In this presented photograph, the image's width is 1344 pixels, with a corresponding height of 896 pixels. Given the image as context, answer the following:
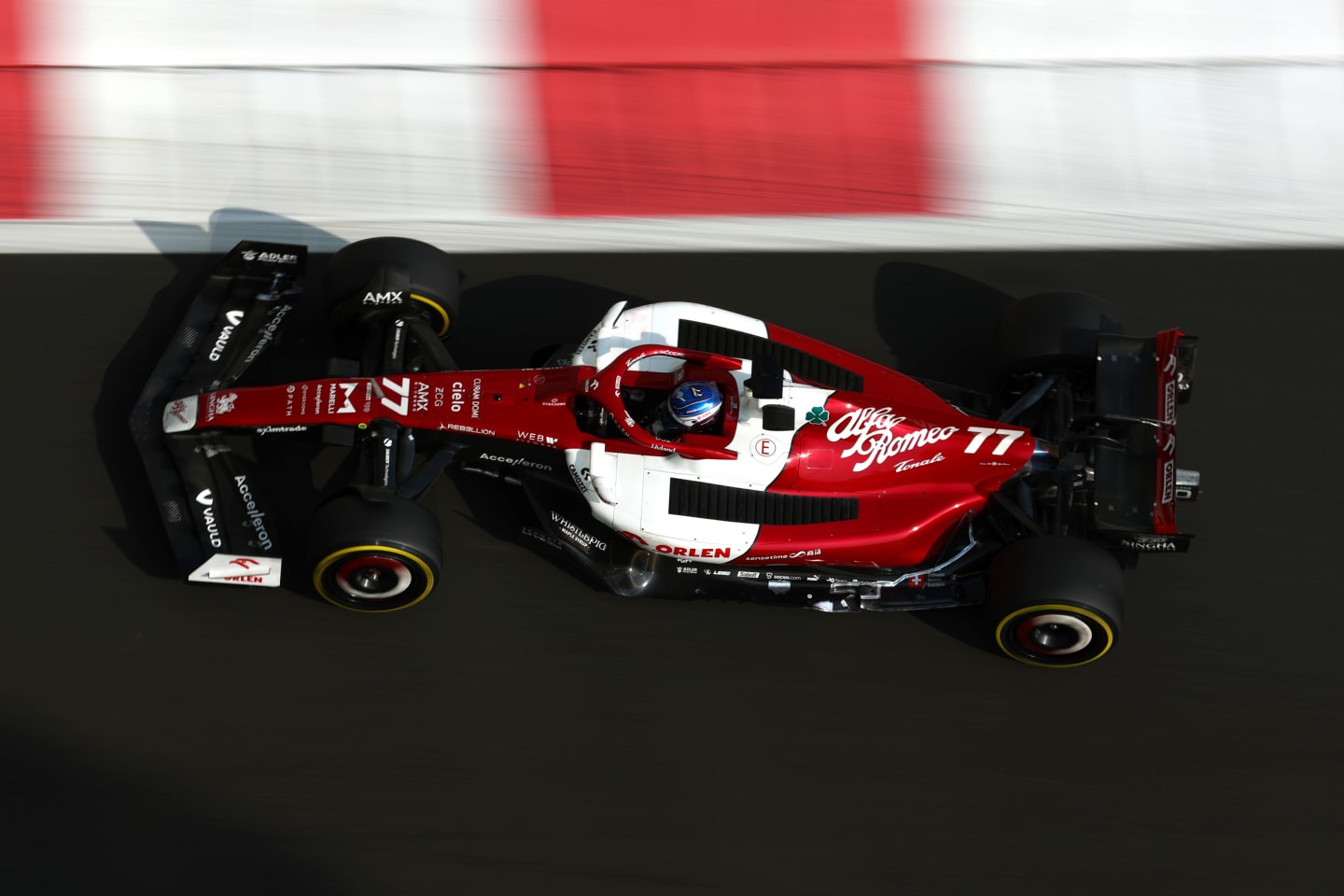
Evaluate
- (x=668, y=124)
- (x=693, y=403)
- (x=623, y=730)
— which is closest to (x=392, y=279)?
(x=693, y=403)

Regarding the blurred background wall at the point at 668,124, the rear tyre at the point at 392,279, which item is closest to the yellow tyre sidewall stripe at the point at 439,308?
the rear tyre at the point at 392,279

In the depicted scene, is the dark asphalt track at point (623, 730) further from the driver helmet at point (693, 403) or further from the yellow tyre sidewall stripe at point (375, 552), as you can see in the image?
the driver helmet at point (693, 403)

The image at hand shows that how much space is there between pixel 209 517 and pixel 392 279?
154cm

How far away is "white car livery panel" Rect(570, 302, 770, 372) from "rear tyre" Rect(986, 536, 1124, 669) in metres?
1.72

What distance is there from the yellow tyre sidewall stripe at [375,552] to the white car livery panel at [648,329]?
126cm

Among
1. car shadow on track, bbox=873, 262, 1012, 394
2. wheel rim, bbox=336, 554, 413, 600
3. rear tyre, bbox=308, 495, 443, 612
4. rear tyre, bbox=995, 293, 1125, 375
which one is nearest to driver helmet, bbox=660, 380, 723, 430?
rear tyre, bbox=308, 495, 443, 612

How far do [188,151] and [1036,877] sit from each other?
661 centimetres

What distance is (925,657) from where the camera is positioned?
21.9 ft

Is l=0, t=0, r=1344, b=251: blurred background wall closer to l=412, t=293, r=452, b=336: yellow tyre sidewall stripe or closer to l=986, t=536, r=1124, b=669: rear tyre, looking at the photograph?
l=412, t=293, r=452, b=336: yellow tyre sidewall stripe

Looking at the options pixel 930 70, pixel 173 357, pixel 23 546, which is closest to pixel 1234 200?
pixel 930 70

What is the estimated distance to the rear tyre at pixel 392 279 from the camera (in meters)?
6.96

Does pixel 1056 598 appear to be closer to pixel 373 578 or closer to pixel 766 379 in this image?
pixel 766 379

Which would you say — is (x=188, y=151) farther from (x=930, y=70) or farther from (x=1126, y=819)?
(x=1126, y=819)

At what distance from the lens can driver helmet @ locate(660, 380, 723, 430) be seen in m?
6.05
